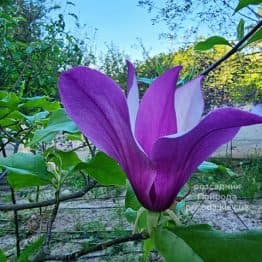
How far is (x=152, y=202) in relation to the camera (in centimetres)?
27

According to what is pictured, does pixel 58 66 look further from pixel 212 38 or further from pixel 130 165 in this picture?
pixel 130 165

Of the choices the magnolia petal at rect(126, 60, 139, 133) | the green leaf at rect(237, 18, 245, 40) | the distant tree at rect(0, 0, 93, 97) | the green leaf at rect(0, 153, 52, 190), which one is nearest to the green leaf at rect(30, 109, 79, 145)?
the green leaf at rect(0, 153, 52, 190)

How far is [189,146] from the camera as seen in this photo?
248mm

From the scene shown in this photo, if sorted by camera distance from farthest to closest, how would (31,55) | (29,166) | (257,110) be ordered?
(31,55), (29,166), (257,110)

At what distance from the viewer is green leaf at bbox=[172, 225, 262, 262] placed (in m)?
0.24

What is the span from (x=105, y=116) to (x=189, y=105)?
6 cm

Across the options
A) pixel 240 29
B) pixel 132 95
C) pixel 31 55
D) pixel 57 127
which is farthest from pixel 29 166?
pixel 31 55

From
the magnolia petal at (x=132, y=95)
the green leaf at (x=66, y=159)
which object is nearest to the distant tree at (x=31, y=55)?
the green leaf at (x=66, y=159)

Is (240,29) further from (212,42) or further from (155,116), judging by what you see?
(155,116)

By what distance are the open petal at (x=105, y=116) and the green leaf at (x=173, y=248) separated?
3 cm

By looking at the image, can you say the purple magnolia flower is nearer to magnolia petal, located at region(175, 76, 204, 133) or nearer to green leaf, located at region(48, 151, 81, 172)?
magnolia petal, located at region(175, 76, 204, 133)

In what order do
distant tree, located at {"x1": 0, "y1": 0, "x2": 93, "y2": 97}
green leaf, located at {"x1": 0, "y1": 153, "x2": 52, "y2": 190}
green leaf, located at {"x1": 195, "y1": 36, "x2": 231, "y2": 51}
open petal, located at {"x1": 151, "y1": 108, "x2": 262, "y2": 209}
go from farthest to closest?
1. distant tree, located at {"x1": 0, "y1": 0, "x2": 93, "y2": 97}
2. green leaf, located at {"x1": 195, "y1": 36, "x2": 231, "y2": 51}
3. green leaf, located at {"x1": 0, "y1": 153, "x2": 52, "y2": 190}
4. open petal, located at {"x1": 151, "y1": 108, "x2": 262, "y2": 209}

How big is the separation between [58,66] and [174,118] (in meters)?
1.97

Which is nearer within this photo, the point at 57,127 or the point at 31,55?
the point at 57,127
